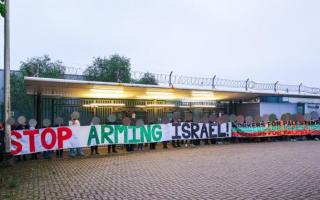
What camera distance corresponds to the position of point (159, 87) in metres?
20.7

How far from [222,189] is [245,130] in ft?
53.6

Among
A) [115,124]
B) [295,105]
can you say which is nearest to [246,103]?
[295,105]

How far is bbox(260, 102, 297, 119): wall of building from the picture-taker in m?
28.8

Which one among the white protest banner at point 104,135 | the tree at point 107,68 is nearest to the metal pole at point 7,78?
the white protest banner at point 104,135

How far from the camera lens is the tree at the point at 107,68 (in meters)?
42.0

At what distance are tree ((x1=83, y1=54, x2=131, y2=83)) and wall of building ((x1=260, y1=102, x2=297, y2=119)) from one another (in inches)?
688

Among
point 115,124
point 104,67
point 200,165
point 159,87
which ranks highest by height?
point 104,67

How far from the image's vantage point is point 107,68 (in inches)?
1682

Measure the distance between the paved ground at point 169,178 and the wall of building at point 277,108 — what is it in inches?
508

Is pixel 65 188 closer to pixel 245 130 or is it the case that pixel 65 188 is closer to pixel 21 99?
pixel 245 130

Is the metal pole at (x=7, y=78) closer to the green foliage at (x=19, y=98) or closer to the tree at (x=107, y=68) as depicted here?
the green foliage at (x=19, y=98)

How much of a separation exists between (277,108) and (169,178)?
69.4ft

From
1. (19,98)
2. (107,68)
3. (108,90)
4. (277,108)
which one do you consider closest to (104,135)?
(108,90)

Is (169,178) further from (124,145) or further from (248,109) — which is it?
(248,109)
